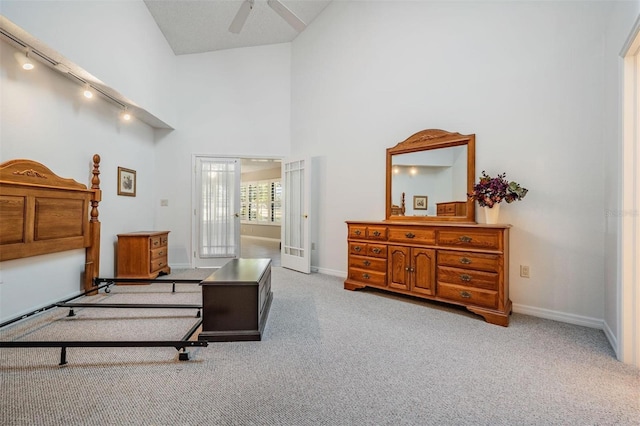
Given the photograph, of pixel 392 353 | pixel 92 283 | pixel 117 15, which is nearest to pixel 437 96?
pixel 392 353

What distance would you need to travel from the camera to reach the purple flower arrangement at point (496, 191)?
285 centimetres

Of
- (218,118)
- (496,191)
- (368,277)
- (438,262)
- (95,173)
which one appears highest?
(218,118)

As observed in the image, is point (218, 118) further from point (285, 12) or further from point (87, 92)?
point (285, 12)

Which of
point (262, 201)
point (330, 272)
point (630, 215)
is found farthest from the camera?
point (262, 201)

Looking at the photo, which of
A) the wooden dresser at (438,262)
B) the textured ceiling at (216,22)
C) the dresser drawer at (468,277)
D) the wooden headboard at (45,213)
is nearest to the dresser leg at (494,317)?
the wooden dresser at (438,262)

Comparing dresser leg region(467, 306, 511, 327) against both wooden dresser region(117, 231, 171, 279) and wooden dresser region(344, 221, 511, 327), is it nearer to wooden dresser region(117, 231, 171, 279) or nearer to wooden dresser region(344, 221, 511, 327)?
wooden dresser region(344, 221, 511, 327)

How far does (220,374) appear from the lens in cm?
180

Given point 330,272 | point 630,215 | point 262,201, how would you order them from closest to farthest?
1. point 630,215
2. point 330,272
3. point 262,201

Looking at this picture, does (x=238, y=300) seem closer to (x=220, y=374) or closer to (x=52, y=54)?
(x=220, y=374)

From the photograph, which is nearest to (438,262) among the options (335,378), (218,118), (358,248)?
(358,248)

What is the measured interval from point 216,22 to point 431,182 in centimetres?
419

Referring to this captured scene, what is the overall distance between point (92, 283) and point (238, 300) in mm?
2472

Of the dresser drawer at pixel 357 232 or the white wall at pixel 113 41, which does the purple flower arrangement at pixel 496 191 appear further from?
the white wall at pixel 113 41

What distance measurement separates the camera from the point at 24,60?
275cm
